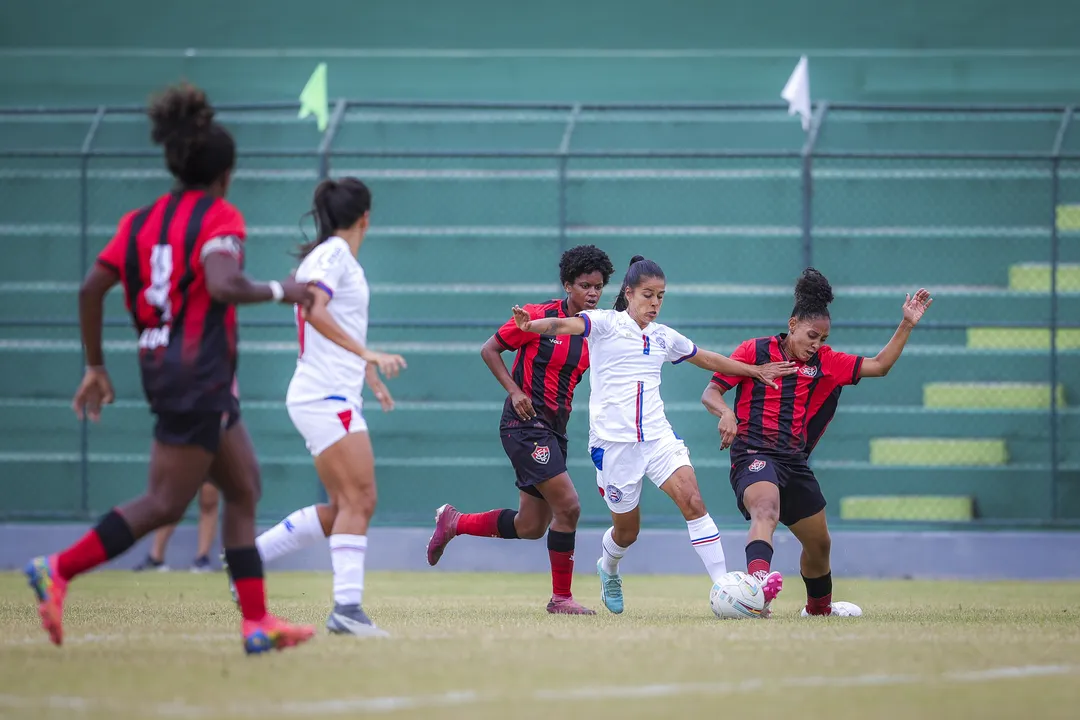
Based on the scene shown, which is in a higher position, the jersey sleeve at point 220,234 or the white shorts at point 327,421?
the jersey sleeve at point 220,234

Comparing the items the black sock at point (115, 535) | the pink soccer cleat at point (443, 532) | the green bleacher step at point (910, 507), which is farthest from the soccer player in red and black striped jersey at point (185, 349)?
the green bleacher step at point (910, 507)

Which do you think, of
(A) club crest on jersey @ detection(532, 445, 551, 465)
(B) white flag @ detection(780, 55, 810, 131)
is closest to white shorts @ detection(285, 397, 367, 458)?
(A) club crest on jersey @ detection(532, 445, 551, 465)

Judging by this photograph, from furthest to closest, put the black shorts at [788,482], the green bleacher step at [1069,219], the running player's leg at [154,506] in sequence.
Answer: the green bleacher step at [1069,219] → the black shorts at [788,482] → the running player's leg at [154,506]

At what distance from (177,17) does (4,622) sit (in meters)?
12.0

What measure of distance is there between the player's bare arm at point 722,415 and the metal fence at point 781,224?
537 cm

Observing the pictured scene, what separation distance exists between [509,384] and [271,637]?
287cm

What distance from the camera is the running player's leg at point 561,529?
292 inches

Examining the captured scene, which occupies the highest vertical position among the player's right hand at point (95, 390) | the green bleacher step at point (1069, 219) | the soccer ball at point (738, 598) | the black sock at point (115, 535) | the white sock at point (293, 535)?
the green bleacher step at point (1069, 219)

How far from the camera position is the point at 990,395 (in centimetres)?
1317

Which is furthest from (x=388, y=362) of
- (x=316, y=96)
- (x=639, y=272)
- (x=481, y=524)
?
(x=316, y=96)

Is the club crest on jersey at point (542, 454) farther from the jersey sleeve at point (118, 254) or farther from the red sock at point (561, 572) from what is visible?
the jersey sleeve at point (118, 254)

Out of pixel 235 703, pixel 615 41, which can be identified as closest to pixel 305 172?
pixel 615 41

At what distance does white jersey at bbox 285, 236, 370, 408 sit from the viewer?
212 inches

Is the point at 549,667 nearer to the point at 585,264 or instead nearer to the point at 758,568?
the point at 758,568
